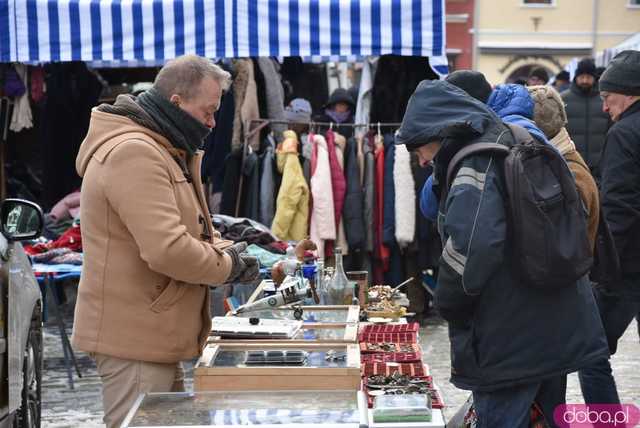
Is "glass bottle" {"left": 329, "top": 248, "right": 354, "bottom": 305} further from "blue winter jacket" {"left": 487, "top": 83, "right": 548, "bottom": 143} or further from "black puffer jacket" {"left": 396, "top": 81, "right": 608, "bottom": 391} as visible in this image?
"black puffer jacket" {"left": 396, "top": 81, "right": 608, "bottom": 391}

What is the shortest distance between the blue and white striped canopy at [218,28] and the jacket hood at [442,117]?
4493 mm

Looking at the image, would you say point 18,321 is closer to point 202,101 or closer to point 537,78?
point 202,101

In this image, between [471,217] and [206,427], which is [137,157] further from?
[471,217]

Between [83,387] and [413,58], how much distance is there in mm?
4203

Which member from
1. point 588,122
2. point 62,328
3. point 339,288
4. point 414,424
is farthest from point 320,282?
point 588,122

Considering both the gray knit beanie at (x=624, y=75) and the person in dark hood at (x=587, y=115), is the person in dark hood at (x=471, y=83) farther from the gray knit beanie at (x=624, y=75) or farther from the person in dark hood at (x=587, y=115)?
the person in dark hood at (x=587, y=115)

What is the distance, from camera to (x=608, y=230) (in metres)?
4.30

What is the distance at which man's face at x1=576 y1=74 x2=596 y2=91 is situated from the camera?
27.8 feet

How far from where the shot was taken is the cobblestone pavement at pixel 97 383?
5829 millimetres

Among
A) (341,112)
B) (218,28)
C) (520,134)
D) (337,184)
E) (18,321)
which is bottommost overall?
(18,321)

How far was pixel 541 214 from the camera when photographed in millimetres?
3078

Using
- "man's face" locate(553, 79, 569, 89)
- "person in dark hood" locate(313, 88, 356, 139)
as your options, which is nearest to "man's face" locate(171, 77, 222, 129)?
"person in dark hood" locate(313, 88, 356, 139)

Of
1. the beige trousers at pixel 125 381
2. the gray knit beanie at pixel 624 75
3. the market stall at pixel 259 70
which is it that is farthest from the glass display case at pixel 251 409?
the gray knit beanie at pixel 624 75

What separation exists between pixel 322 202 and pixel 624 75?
3626 mm
